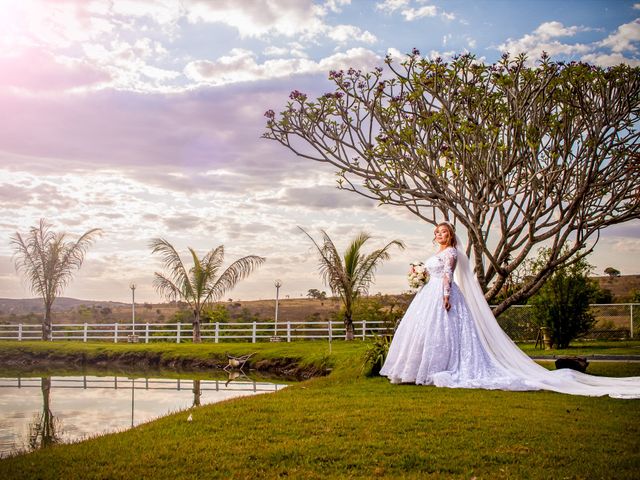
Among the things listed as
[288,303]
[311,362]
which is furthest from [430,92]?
[288,303]

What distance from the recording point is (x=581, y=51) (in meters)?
13.8

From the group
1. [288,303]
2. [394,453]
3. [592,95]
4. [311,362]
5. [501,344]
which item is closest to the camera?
[394,453]

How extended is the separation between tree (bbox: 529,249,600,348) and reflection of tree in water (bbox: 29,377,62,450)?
1414 cm

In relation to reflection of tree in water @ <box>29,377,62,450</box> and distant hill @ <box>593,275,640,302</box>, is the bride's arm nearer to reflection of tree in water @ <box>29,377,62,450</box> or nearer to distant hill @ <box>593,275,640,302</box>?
reflection of tree in water @ <box>29,377,62,450</box>

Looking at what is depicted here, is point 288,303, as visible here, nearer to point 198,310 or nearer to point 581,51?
point 198,310

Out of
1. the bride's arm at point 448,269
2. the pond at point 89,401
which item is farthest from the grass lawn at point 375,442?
the pond at point 89,401

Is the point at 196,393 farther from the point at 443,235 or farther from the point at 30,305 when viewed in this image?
the point at 30,305

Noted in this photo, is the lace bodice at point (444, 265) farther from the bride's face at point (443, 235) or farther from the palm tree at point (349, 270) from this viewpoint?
the palm tree at point (349, 270)

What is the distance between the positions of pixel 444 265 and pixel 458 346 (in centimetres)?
126

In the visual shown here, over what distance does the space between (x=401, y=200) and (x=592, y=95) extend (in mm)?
4303

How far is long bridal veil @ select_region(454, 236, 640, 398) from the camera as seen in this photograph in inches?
369

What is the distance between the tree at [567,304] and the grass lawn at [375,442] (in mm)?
11614

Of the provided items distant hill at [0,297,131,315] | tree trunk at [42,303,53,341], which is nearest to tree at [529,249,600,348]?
tree trunk at [42,303,53,341]

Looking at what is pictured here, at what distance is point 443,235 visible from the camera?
10.6 meters
